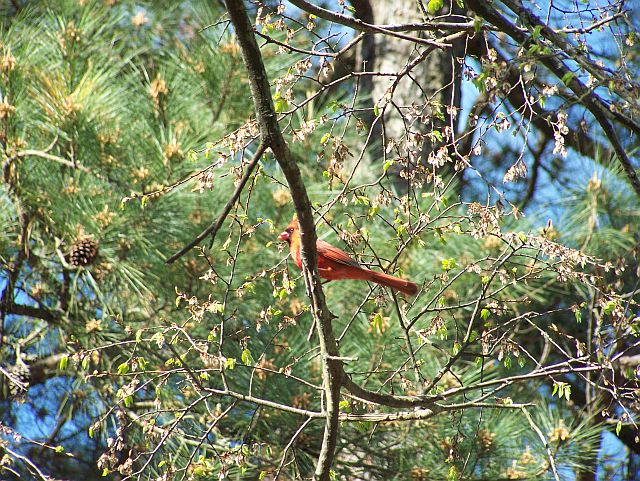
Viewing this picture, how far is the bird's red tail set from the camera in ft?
7.33

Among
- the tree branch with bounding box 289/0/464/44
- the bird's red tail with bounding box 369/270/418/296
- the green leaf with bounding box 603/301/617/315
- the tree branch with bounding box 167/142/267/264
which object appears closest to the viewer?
the tree branch with bounding box 167/142/267/264

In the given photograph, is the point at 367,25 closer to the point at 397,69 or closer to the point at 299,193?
the point at 299,193

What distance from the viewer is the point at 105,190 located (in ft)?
9.90

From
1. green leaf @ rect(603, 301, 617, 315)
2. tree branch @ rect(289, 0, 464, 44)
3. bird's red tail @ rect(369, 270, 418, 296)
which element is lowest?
green leaf @ rect(603, 301, 617, 315)

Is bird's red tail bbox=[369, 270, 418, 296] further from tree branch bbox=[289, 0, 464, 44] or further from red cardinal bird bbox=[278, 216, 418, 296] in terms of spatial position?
tree branch bbox=[289, 0, 464, 44]

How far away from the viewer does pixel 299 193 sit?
165 cm

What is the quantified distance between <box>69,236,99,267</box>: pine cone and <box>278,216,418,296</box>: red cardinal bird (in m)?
0.68

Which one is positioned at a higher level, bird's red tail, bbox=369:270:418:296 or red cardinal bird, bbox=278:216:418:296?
red cardinal bird, bbox=278:216:418:296

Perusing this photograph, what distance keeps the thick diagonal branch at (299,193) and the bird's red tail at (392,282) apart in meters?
0.44

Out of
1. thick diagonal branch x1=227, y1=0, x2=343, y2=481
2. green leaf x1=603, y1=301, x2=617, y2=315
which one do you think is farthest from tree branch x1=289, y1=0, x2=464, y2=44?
green leaf x1=603, y1=301, x2=617, y2=315

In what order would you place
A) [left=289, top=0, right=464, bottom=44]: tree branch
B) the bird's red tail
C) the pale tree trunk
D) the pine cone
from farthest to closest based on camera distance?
the pale tree trunk
the pine cone
the bird's red tail
[left=289, top=0, right=464, bottom=44]: tree branch

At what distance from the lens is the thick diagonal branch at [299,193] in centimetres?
152

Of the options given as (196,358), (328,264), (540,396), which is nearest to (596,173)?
(540,396)

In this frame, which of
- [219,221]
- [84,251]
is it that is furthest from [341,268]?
[219,221]
